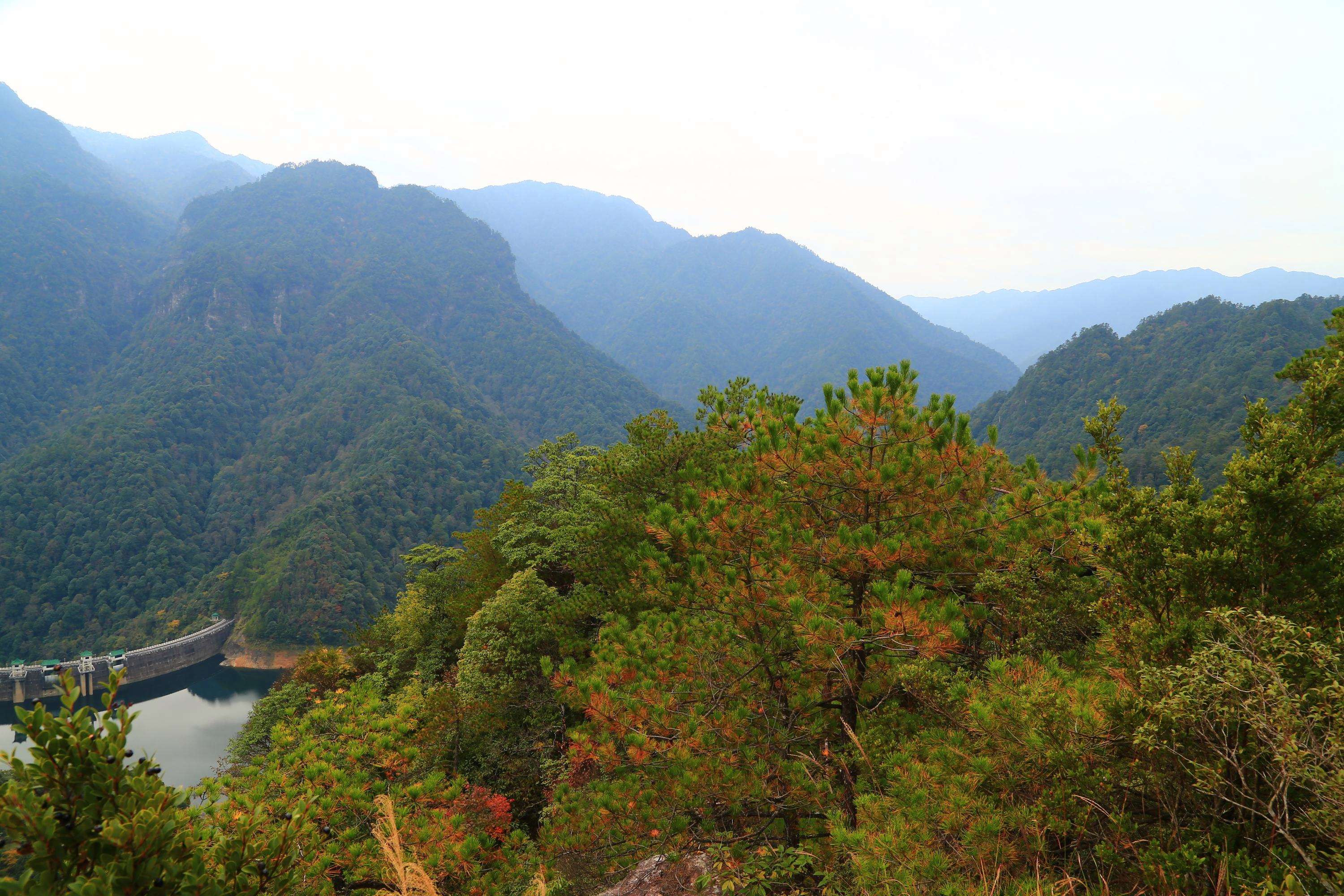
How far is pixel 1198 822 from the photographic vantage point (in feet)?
10.5

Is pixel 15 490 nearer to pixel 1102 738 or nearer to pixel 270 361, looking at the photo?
pixel 270 361

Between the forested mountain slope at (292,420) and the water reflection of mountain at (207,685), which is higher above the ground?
the forested mountain slope at (292,420)

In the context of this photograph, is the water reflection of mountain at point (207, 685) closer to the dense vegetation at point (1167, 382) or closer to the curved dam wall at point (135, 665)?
the curved dam wall at point (135, 665)

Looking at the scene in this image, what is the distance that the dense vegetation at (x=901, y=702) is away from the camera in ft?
9.29

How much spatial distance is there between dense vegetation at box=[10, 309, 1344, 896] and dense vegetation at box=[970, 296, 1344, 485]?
48.0 m

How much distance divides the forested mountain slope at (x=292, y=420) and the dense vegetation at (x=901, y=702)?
2486 inches

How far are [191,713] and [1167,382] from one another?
103615mm

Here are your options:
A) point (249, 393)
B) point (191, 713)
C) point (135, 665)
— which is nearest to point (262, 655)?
point (135, 665)

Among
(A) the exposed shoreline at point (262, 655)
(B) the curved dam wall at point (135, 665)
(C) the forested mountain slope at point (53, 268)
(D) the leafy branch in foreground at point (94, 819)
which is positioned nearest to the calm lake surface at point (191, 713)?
(A) the exposed shoreline at point (262, 655)

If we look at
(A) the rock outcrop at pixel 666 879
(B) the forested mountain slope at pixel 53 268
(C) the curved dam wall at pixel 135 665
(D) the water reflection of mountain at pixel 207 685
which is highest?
(B) the forested mountain slope at pixel 53 268

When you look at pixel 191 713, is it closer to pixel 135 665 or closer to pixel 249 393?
pixel 135 665

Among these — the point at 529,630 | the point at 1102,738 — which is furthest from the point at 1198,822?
the point at 529,630

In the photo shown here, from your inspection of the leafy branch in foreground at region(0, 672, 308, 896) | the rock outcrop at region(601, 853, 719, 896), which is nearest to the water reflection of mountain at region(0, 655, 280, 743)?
the rock outcrop at region(601, 853, 719, 896)

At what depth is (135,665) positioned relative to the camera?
2110 inches
